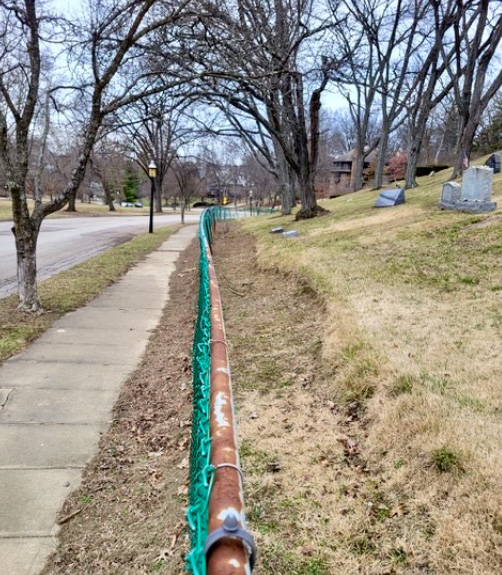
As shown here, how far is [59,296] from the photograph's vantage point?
7277mm

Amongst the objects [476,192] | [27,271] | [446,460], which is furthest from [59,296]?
[476,192]

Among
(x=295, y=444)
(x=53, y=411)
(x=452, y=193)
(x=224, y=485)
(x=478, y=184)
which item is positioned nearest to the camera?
(x=224, y=485)

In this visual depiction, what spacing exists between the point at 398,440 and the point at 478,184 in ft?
27.1

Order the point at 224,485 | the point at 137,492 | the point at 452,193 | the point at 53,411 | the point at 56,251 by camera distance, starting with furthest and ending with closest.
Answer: the point at 56,251, the point at 452,193, the point at 53,411, the point at 137,492, the point at 224,485

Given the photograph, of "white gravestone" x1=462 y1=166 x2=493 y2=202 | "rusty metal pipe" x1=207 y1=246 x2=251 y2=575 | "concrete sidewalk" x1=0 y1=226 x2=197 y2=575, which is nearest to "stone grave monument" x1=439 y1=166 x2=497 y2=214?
"white gravestone" x1=462 y1=166 x2=493 y2=202

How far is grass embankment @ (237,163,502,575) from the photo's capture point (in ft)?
7.00

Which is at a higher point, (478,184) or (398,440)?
(478,184)

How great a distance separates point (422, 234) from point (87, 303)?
633 centimetres

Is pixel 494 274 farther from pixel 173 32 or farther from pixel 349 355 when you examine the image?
pixel 173 32

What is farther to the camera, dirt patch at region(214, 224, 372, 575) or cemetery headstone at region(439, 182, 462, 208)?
cemetery headstone at region(439, 182, 462, 208)

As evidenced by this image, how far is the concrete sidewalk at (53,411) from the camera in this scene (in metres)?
2.43

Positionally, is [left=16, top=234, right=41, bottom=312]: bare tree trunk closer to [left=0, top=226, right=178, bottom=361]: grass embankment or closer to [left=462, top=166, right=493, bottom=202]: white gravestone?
[left=0, top=226, right=178, bottom=361]: grass embankment

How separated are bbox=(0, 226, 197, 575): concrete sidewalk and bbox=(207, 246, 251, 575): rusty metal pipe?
1271 millimetres

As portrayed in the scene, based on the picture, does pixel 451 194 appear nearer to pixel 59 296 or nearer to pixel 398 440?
pixel 59 296
